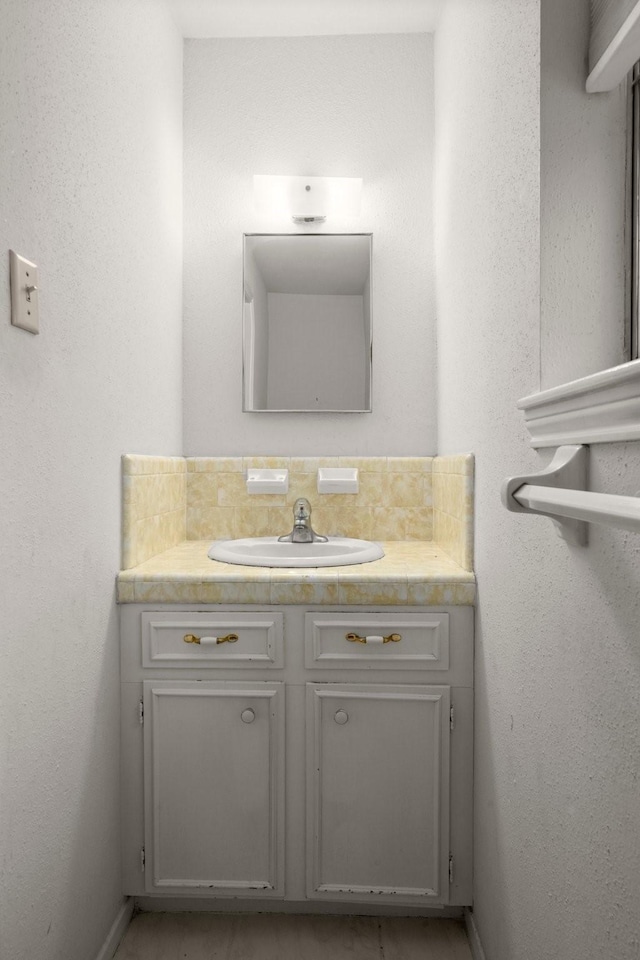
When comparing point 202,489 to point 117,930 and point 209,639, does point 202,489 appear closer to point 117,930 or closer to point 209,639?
point 209,639

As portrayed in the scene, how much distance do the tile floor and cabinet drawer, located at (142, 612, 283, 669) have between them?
624 mm

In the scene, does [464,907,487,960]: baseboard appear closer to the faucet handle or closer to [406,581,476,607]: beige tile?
[406,581,476,607]: beige tile

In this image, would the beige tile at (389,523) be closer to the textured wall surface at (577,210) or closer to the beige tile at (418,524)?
the beige tile at (418,524)

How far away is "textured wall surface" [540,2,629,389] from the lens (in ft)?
2.92

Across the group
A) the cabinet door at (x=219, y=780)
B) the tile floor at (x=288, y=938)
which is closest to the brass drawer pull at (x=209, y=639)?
the cabinet door at (x=219, y=780)

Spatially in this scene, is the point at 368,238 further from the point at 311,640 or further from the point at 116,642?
the point at 116,642

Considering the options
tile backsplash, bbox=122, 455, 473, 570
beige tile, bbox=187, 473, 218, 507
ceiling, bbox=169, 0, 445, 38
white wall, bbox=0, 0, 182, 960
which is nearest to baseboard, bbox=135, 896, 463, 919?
white wall, bbox=0, 0, 182, 960

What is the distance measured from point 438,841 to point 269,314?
154 cm

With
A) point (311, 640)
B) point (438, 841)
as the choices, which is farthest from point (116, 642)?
point (438, 841)

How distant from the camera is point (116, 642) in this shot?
1.42m

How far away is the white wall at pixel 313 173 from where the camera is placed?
200cm

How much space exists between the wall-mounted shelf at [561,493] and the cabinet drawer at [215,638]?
749 mm

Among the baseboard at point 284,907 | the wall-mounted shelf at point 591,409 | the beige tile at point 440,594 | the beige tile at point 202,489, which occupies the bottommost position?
the baseboard at point 284,907

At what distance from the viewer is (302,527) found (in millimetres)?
1823
